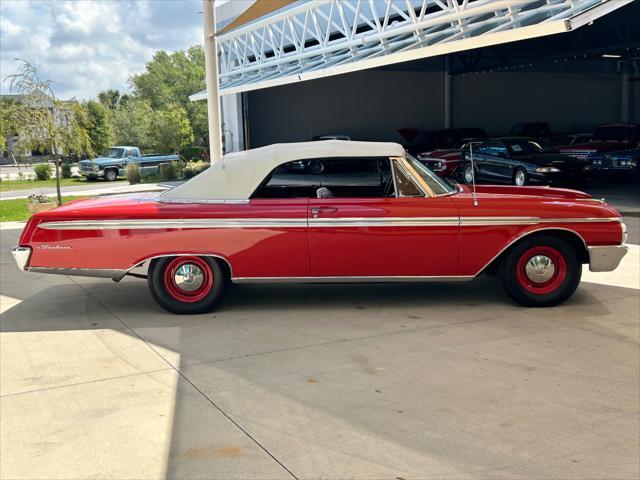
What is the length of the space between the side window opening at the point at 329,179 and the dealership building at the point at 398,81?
1592 cm

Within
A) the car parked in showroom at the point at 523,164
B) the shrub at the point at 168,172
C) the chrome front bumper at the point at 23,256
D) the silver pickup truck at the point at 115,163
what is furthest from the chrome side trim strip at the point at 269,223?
the silver pickup truck at the point at 115,163

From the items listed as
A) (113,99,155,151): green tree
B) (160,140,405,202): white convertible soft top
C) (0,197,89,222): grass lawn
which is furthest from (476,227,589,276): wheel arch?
(113,99,155,151): green tree

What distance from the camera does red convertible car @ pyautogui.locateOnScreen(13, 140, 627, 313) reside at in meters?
6.20

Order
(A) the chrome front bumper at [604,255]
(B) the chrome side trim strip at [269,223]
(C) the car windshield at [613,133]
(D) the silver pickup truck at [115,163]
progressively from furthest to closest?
(D) the silver pickup truck at [115,163]
(C) the car windshield at [613,133]
(A) the chrome front bumper at [604,255]
(B) the chrome side trim strip at [269,223]

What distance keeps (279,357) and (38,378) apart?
1.77 metres

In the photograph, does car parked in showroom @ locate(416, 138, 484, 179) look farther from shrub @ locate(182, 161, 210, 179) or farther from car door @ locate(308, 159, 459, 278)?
car door @ locate(308, 159, 459, 278)

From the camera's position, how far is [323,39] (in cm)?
2308

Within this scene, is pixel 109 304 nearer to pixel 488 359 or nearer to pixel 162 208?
pixel 162 208

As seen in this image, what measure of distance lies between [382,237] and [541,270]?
1.58m

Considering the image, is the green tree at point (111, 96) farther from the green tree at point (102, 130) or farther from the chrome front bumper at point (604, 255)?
the chrome front bumper at point (604, 255)

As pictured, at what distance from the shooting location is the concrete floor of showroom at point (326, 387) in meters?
3.61

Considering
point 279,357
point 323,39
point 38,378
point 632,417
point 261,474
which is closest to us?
point 261,474

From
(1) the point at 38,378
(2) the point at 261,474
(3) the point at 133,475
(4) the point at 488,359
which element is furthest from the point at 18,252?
(4) the point at 488,359

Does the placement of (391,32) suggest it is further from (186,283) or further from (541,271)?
(186,283)
